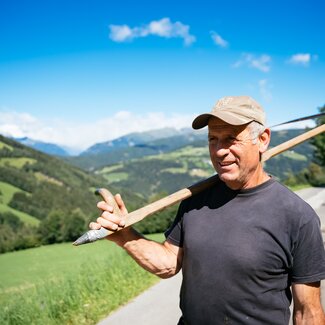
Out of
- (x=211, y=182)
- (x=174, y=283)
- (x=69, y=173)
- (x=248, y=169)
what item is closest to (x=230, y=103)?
(x=248, y=169)

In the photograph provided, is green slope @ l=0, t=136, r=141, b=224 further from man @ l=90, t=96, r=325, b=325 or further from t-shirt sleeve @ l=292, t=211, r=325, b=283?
t-shirt sleeve @ l=292, t=211, r=325, b=283

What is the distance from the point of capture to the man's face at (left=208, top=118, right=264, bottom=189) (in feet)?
6.68

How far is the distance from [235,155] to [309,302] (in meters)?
0.87

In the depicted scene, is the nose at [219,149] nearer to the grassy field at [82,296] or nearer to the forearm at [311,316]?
the forearm at [311,316]

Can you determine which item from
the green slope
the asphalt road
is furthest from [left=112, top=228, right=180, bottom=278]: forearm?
the green slope

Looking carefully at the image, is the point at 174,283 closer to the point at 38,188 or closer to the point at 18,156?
the point at 38,188

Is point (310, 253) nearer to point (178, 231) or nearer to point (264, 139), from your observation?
point (264, 139)

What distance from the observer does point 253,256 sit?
189cm

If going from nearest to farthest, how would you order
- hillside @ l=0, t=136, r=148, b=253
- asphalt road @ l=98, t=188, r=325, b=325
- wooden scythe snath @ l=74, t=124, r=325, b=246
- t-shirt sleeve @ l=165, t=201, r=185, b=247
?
wooden scythe snath @ l=74, t=124, r=325, b=246, t-shirt sleeve @ l=165, t=201, r=185, b=247, asphalt road @ l=98, t=188, r=325, b=325, hillside @ l=0, t=136, r=148, b=253

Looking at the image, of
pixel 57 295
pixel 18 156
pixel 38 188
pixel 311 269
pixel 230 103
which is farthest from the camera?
pixel 18 156

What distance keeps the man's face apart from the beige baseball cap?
0.21ft

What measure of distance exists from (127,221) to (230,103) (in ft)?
2.85

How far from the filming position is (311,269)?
1.87m

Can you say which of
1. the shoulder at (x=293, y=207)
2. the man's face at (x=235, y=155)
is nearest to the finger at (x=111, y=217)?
the man's face at (x=235, y=155)
